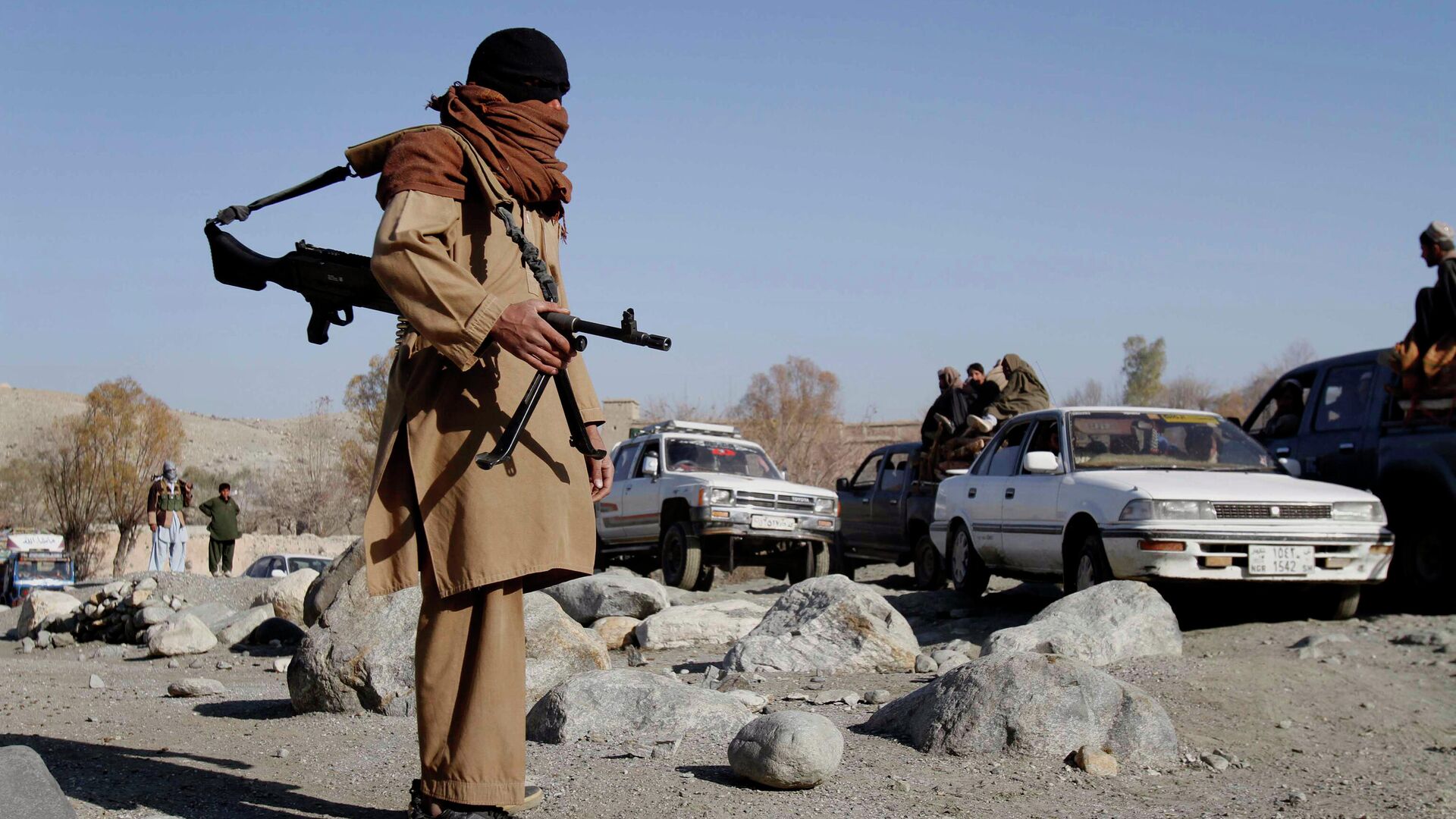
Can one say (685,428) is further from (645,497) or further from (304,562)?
(304,562)

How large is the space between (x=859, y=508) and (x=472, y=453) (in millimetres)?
12988

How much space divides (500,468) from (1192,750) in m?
3.04

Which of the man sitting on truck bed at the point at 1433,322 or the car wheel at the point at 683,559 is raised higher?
the man sitting on truck bed at the point at 1433,322

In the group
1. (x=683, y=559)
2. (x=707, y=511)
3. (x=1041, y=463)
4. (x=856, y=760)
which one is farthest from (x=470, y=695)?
(x=683, y=559)

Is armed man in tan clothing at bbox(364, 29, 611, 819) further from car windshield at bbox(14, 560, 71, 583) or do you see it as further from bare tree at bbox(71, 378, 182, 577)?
bare tree at bbox(71, 378, 182, 577)

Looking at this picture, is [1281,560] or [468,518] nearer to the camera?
[468,518]

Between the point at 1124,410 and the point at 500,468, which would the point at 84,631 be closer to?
the point at 1124,410

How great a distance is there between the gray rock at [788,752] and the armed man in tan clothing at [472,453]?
865mm

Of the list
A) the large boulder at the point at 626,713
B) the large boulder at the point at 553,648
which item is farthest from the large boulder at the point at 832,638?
the large boulder at the point at 626,713

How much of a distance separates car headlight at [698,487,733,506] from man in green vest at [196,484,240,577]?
1049cm

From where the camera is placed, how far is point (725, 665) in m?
7.11

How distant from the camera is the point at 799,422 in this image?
40344 millimetres

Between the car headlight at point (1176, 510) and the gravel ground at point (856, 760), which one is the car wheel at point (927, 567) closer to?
the car headlight at point (1176, 510)

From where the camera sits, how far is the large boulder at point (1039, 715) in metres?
4.63
